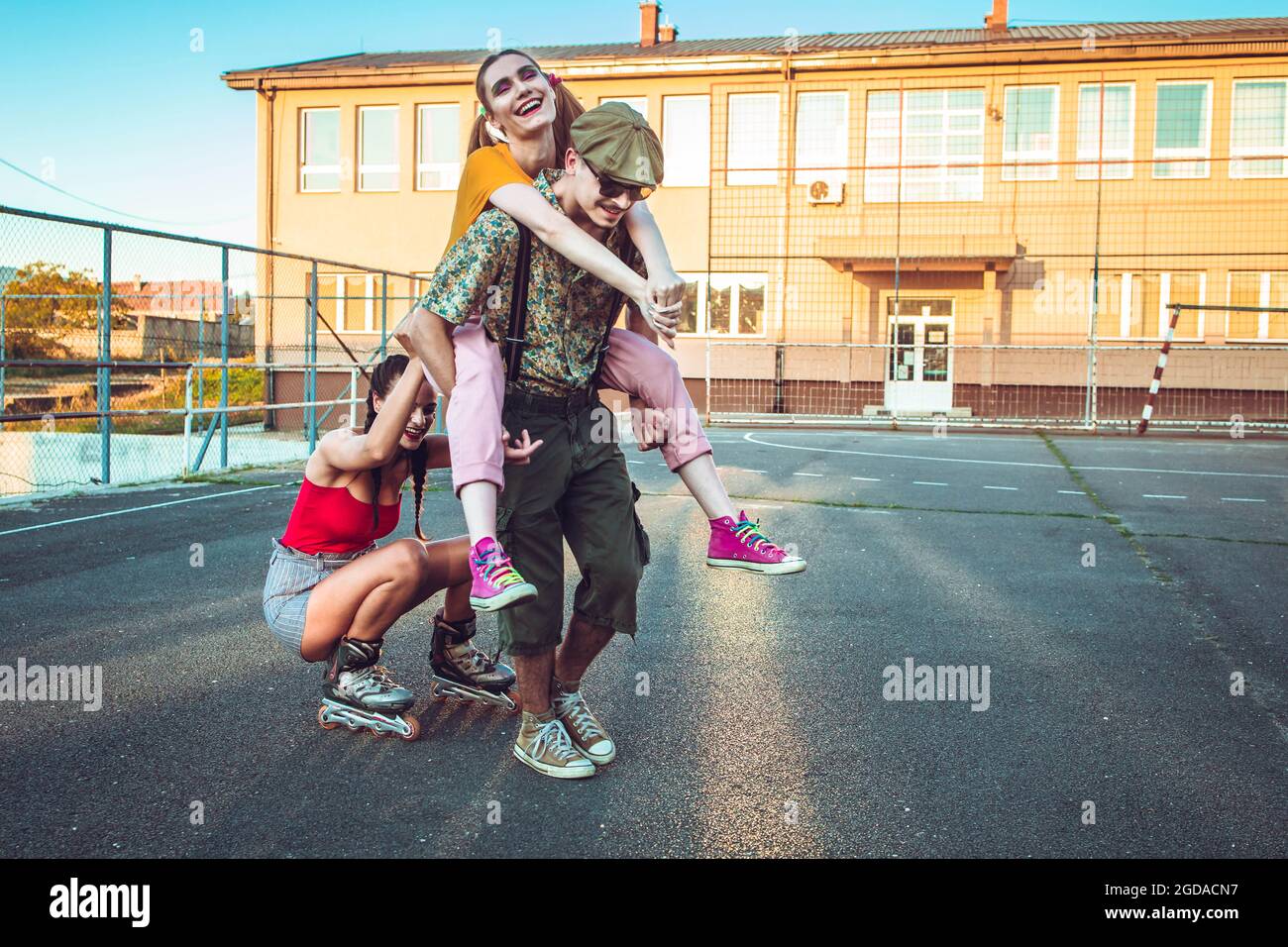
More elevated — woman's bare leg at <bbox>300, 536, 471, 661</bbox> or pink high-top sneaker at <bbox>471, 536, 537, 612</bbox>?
pink high-top sneaker at <bbox>471, 536, 537, 612</bbox>

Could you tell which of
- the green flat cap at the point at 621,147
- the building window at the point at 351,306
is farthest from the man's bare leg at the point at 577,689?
the building window at the point at 351,306

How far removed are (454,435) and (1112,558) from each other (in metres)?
5.86

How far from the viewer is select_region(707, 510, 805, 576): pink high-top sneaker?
352cm

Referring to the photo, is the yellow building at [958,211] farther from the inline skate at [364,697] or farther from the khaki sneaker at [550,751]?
the khaki sneaker at [550,751]

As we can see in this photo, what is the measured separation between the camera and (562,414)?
3.58 metres

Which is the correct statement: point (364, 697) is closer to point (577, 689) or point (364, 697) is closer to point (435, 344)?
point (577, 689)

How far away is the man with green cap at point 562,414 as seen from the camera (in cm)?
328

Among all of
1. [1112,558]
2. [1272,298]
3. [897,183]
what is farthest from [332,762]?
[1272,298]

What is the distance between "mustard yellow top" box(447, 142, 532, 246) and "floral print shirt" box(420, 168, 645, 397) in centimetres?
5

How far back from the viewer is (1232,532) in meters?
8.88

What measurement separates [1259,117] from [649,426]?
2482 centimetres

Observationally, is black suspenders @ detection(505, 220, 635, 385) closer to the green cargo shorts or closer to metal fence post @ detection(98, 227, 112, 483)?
the green cargo shorts

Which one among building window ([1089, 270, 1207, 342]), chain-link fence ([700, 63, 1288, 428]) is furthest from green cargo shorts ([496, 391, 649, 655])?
building window ([1089, 270, 1207, 342])
